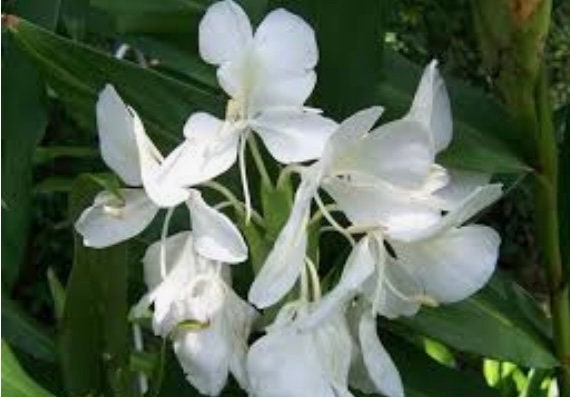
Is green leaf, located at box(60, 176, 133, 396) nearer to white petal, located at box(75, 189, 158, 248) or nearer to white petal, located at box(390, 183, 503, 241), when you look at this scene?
white petal, located at box(75, 189, 158, 248)

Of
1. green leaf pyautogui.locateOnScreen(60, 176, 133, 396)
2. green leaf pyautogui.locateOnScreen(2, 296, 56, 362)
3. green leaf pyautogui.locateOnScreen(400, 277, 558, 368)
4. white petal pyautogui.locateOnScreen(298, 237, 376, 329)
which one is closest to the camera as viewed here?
white petal pyautogui.locateOnScreen(298, 237, 376, 329)

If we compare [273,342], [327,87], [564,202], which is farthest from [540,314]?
[273,342]

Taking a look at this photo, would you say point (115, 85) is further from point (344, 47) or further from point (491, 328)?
point (491, 328)

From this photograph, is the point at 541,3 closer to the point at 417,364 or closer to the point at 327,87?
the point at 327,87

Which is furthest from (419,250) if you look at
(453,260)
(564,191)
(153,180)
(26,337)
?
(26,337)

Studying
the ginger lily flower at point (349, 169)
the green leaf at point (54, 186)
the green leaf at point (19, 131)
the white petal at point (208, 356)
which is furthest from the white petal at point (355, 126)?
the green leaf at point (54, 186)

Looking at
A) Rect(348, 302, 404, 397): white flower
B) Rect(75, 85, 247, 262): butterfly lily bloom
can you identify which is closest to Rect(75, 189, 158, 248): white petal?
Rect(75, 85, 247, 262): butterfly lily bloom
